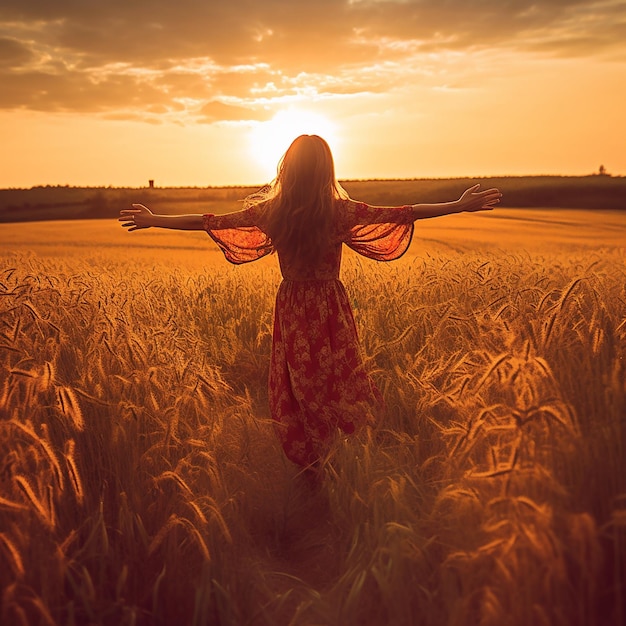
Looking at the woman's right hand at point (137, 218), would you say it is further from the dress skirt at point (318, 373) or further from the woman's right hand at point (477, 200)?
the woman's right hand at point (477, 200)

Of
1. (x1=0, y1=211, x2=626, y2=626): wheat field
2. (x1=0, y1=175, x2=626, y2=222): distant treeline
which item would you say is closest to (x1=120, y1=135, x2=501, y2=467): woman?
(x1=0, y1=211, x2=626, y2=626): wheat field

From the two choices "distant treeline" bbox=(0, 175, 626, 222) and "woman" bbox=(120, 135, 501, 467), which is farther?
"distant treeline" bbox=(0, 175, 626, 222)

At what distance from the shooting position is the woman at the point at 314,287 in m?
3.17

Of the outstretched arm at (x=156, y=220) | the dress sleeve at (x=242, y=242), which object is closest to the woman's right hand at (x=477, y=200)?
the dress sleeve at (x=242, y=242)

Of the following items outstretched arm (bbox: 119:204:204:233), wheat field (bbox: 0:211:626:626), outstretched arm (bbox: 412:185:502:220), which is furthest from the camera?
outstretched arm (bbox: 119:204:204:233)

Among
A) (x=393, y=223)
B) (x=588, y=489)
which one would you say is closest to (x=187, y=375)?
(x=393, y=223)

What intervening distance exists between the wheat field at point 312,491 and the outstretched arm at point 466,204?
515 mm

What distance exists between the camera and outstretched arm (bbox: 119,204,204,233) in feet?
10.8

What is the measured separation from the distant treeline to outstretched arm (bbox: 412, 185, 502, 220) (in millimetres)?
24812

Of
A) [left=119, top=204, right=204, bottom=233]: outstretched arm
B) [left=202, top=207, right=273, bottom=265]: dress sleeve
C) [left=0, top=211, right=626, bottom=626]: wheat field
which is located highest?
[left=119, top=204, right=204, bottom=233]: outstretched arm

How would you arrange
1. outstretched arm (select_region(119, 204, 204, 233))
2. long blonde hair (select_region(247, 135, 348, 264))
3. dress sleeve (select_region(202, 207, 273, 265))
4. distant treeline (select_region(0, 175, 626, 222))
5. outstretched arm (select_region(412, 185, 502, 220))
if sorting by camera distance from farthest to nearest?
distant treeline (select_region(0, 175, 626, 222)) < dress sleeve (select_region(202, 207, 273, 265)) < outstretched arm (select_region(119, 204, 204, 233)) < long blonde hair (select_region(247, 135, 348, 264)) < outstretched arm (select_region(412, 185, 502, 220))

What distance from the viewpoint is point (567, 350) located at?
2387 millimetres

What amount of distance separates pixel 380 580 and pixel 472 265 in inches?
188

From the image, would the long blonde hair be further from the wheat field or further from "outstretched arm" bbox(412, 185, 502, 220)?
the wheat field
